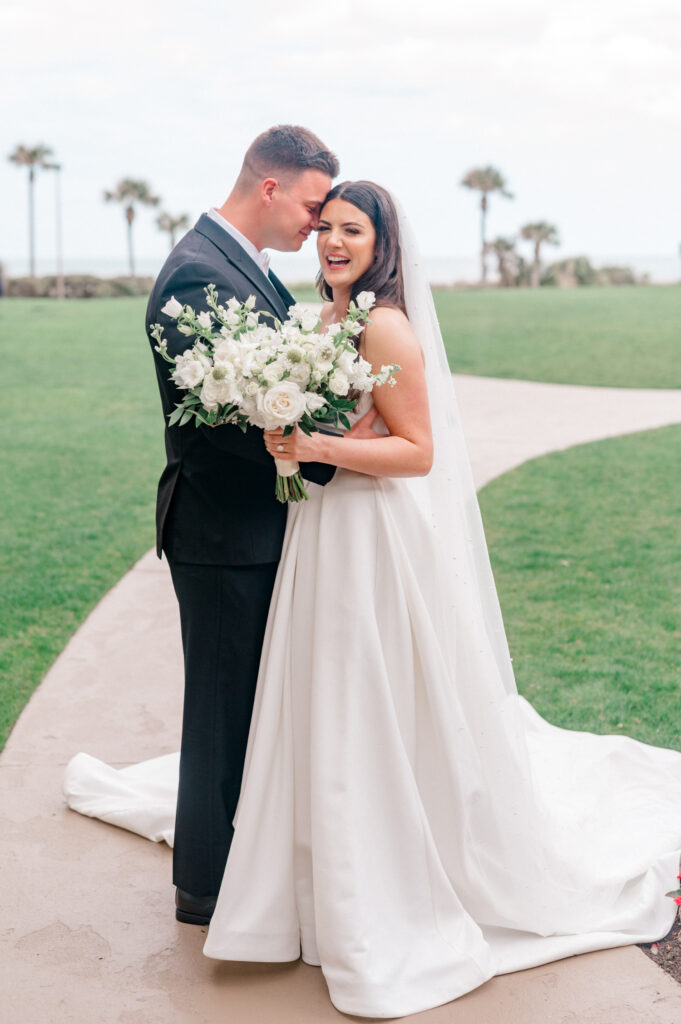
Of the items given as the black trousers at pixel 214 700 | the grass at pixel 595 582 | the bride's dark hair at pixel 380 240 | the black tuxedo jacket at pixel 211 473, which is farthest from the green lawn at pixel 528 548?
the bride's dark hair at pixel 380 240

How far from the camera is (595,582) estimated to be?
744cm

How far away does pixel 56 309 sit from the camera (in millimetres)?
28000

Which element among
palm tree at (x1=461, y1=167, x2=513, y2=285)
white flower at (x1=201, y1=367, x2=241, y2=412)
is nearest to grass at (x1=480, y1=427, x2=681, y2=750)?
white flower at (x1=201, y1=367, x2=241, y2=412)

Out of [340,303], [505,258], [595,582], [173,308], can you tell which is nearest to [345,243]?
[340,303]

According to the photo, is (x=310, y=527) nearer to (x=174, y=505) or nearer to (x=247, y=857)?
(x=174, y=505)

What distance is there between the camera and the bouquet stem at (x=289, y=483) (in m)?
3.11

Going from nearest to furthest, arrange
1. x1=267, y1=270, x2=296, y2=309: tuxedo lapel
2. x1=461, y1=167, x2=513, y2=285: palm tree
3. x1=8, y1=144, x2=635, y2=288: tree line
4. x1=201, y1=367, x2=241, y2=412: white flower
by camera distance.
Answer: x1=201, y1=367, x2=241, y2=412: white flower < x1=267, y1=270, x2=296, y2=309: tuxedo lapel < x1=8, y1=144, x2=635, y2=288: tree line < x1=461, y1=167, x2=513, y2=285: palm tree

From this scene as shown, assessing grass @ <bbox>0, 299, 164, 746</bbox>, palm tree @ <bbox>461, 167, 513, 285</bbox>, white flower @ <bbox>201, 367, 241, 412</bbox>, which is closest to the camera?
white flower @ <bbox>201, 367, 241, 412</bbox>

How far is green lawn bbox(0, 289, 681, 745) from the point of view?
5.69 meters

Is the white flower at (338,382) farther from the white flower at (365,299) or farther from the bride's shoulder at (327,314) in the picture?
the bride's shoulder at (327,314)

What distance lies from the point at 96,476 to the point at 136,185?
4555 centimetres

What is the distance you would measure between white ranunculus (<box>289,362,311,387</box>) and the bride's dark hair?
54cm

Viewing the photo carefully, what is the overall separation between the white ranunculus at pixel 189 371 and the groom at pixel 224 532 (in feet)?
1.42

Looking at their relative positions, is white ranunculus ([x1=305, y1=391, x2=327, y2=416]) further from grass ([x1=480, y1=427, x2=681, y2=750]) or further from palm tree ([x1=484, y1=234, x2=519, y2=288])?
palm tree ([x1=484, y1=234, x2=519, y2=288])
